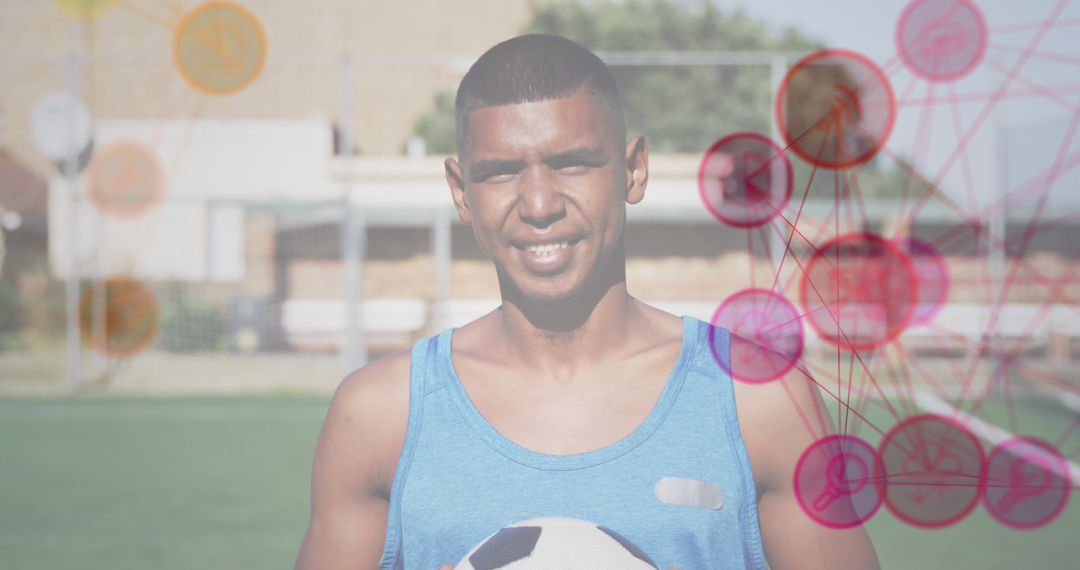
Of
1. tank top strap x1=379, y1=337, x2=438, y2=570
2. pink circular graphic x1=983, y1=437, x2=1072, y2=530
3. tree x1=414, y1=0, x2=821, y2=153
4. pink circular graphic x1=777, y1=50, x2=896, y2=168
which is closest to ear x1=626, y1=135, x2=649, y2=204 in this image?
pink circular graphic x1=777, y1=50, x2=896, y2=168

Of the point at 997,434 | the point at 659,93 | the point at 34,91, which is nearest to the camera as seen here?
the point at 997,434

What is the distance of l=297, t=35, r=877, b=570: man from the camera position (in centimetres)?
125

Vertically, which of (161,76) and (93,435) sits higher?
(161,76)

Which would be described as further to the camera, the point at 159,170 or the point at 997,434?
the point at 159,170

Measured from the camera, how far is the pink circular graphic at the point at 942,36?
4.43 ft

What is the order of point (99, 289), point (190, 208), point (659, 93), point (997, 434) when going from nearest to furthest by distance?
point (997, 434) → point (99, 289) → point (190, 208) → point (659, 93)

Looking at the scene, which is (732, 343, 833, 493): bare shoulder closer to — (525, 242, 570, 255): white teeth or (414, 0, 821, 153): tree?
(525, 242, 570, 255): white teeth

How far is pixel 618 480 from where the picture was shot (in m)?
1.25

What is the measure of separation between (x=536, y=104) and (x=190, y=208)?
13869 millimetres

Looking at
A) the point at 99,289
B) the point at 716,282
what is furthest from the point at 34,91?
the point at 716,282

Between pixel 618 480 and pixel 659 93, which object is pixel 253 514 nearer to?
pixel 618 480

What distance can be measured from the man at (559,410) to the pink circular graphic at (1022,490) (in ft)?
1.03
